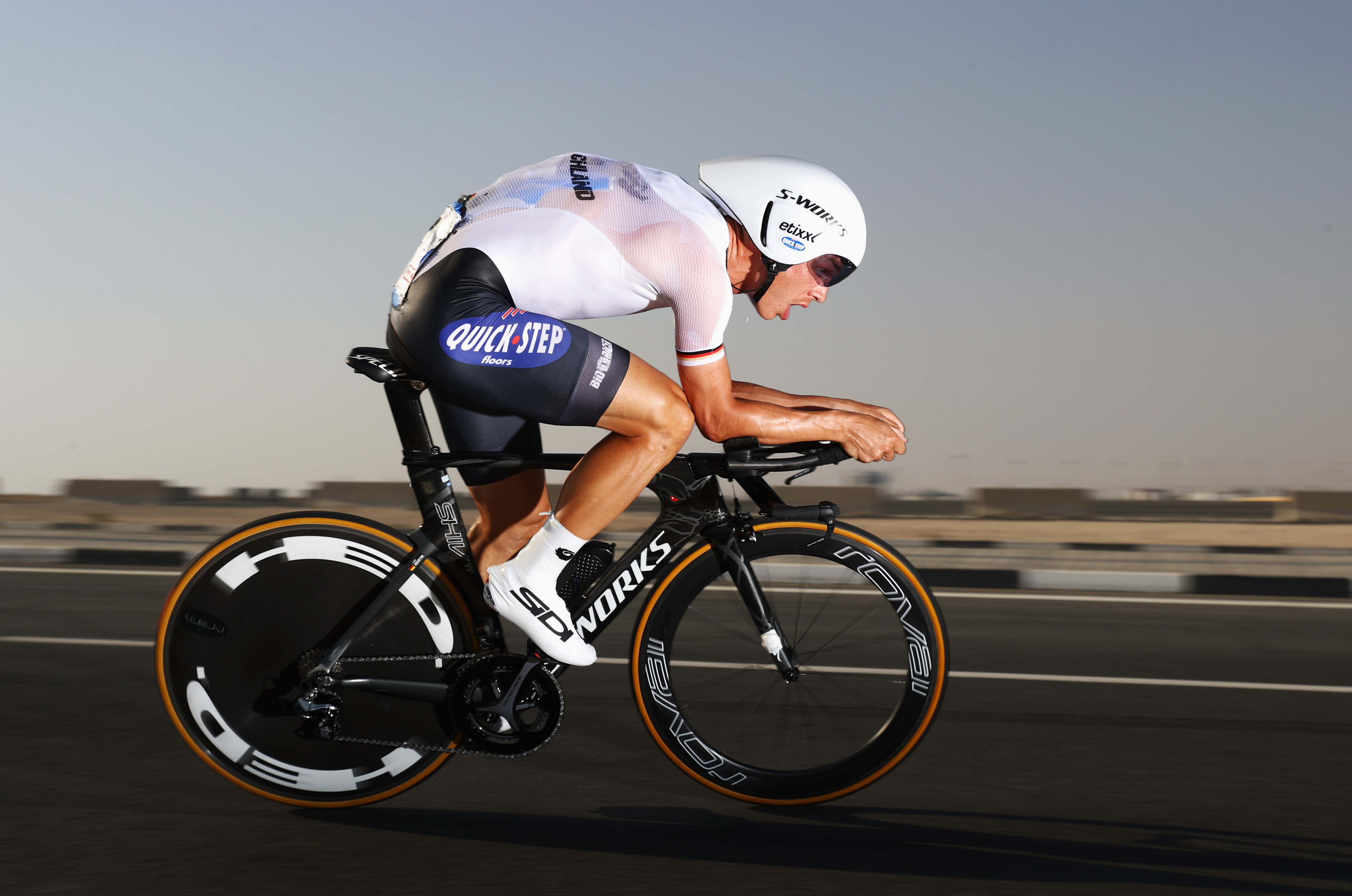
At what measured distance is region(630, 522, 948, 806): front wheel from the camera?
343 centimetres

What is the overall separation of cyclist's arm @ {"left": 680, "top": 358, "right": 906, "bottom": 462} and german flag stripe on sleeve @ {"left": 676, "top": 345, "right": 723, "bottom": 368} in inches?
0.8

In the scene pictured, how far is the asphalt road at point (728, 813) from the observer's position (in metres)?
3.00

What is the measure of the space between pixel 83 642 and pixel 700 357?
460 centimetres

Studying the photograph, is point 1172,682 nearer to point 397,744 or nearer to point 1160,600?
point 1160,600

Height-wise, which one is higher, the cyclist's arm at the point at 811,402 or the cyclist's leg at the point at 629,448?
the cyclist's arm at the point at 811,402

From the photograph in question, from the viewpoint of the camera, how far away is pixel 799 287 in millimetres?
3348

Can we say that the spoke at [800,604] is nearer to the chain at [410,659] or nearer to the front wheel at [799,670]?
the front wheel at [799,670]

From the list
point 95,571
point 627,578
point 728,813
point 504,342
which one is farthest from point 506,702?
point 95,571

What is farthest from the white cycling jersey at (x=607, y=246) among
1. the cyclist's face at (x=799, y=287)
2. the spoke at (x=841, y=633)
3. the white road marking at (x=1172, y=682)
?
the white road marking at (x=1172, y=682)

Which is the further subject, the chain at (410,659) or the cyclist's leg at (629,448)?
the chain at (410,659)

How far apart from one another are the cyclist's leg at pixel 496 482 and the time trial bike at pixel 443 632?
0.09m

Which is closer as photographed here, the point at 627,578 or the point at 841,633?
the point at 627,578

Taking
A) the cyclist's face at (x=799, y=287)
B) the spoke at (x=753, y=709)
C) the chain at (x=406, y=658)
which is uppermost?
the cyclist's face at (x=799, y=287)

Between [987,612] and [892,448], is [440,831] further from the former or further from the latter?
[987,612]
